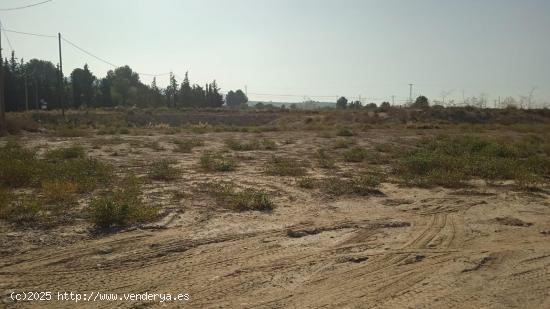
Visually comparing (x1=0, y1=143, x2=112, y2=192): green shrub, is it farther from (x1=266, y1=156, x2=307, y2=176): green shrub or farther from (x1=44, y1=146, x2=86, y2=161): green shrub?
(x1=266, y1=156, x2=307, y2=176): green shrub

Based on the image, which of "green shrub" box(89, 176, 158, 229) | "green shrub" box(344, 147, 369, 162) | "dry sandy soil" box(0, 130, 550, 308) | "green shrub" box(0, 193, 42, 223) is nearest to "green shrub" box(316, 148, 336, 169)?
"green shrub" box(344, 147, 369, 162)

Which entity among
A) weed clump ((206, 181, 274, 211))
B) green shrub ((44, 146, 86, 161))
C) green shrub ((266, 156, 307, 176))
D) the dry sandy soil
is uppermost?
green shrub ((44, 146, 86, 161))

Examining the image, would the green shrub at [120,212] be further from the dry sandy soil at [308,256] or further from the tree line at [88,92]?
the tree line at [88,92]

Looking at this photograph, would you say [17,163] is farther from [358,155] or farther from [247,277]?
[358,155]

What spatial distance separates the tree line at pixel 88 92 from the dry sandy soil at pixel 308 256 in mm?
61638

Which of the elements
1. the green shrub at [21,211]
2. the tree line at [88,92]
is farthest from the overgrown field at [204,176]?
the tree line at [88,92]

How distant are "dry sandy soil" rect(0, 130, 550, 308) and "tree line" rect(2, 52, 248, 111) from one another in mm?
61638

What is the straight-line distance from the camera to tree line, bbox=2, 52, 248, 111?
63.0 m

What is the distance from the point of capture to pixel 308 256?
555 cm

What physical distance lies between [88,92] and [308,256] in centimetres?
7650

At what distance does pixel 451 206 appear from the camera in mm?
8211

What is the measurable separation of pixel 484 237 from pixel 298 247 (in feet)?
9.48

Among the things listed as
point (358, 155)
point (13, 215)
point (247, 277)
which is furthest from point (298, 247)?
point (358, 155)

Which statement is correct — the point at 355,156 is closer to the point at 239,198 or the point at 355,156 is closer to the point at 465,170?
the point at 465,170
